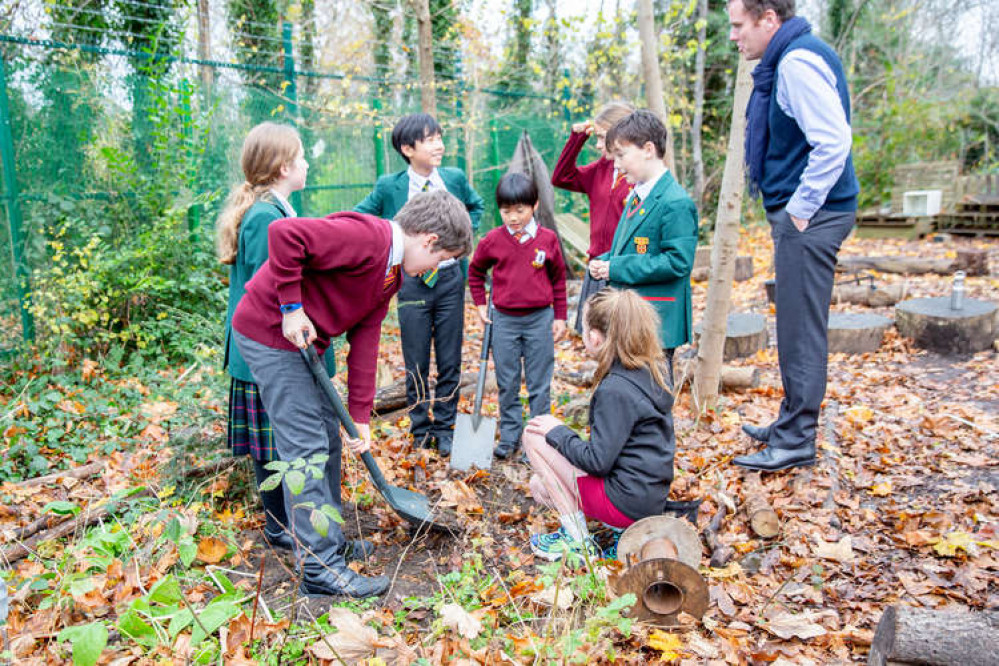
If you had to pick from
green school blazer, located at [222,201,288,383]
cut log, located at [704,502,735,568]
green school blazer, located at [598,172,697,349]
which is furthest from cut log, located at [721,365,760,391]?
green school blazer, located at [222,201,288,383]

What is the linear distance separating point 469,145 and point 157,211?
4.43 meters

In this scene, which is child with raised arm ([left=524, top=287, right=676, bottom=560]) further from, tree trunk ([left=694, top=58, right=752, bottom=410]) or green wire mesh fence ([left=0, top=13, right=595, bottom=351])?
green wire mesh fence ([left=0, top=13, right=595, bottom=351])

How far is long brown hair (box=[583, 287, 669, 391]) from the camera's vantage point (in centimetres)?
264

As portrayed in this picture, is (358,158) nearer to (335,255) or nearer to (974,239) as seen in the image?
(335,255)

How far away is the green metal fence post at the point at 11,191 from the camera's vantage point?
197 inches

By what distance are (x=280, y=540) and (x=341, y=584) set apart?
56cm

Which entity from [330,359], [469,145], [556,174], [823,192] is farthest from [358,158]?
[823,192]

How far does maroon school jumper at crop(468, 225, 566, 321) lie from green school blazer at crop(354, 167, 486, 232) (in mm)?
266

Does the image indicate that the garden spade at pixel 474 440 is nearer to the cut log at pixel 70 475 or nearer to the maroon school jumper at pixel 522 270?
the maroon school jumper at pixel 522 270

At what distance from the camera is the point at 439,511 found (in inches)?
123

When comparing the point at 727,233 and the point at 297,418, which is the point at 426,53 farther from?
the point at 297,418

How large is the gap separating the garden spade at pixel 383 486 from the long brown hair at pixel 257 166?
604 millimetres

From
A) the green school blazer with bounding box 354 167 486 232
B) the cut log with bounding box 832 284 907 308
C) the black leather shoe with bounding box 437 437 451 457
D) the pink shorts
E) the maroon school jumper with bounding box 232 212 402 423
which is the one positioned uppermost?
the green school blazer with bounding box 354 167 486 232

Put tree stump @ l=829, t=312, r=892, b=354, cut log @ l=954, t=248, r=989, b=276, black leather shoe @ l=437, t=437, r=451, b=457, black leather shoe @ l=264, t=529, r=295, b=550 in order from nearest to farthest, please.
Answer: black leather shoe @ l=264, t=529, r=295, b=550, black leather shoe @ l=437, t=437, r=451, b=457, tree stump @ l=829, t=312, r=892, b=354, cut log @ l=954, t=248, r=989, b=276
